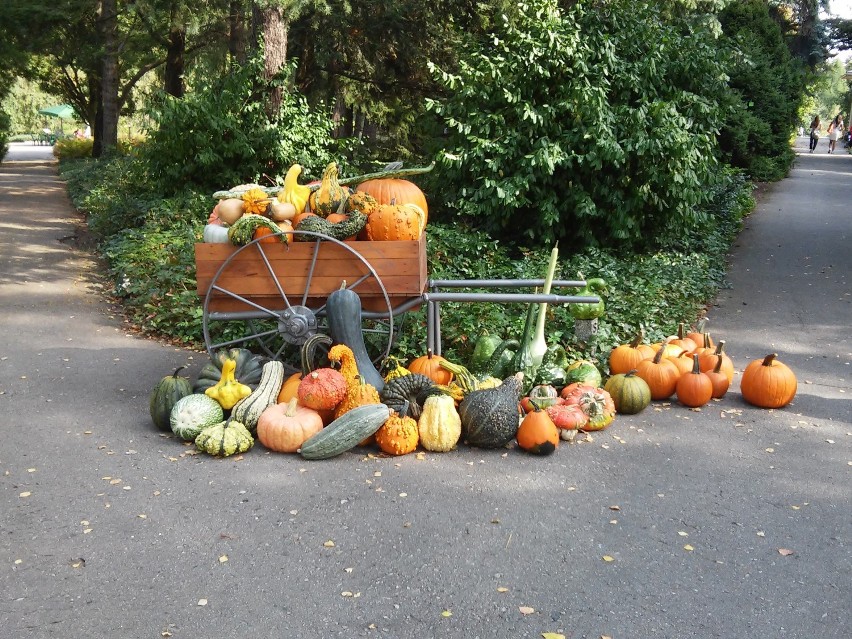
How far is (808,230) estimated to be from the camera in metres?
14.2

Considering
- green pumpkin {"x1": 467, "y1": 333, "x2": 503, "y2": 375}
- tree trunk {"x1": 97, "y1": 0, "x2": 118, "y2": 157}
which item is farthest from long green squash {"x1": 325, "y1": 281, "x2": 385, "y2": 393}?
tree trunk {"x1": 97, "y1": 0, "x2": 118, "y2": 157}

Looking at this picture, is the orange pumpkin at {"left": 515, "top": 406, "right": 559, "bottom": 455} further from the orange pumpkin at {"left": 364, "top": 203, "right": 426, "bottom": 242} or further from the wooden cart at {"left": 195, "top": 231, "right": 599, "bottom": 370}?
the orange pumpkin at {"left": 364, "top": 203, "right": 426, "bottom": 242}

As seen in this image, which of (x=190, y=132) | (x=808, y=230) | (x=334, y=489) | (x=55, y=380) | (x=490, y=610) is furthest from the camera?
(x=808, y=230)

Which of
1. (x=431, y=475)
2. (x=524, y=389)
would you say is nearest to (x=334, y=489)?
(x=431, y=475)

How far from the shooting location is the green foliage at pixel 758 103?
1972cm

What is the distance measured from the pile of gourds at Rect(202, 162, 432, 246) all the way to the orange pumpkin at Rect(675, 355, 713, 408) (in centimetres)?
216

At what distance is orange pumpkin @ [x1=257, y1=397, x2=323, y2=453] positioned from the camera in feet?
15.9

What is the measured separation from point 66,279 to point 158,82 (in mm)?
25641

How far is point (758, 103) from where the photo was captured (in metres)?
22.1

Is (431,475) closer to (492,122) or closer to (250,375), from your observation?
(250,375)

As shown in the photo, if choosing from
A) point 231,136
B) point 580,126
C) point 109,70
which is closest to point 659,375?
point 580,126

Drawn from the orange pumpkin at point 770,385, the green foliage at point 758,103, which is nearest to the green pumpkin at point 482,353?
the orange pumpkin at point 770,385

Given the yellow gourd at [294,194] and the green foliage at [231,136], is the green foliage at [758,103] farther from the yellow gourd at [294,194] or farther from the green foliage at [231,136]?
the yellow gourd at [294,194]

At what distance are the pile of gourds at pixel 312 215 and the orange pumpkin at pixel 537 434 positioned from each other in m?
1.60
